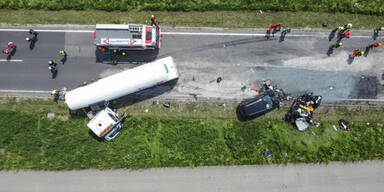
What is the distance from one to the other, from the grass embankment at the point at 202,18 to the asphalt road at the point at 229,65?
1.03 meters

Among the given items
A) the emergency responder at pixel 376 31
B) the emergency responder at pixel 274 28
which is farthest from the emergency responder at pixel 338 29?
the emergency responder at pixel 274 28

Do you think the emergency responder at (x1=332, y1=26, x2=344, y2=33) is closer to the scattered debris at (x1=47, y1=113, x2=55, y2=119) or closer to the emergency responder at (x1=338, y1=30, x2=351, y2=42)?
the emergency responder at (x1=338, y1=30, x2=351, y2=42)

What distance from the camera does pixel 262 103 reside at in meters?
17.8

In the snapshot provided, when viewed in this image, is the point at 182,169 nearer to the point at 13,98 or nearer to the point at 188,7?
the point at 188,7

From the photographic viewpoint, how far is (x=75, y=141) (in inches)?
714

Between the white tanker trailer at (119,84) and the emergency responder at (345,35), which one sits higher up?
the emergency responder at (345,35)

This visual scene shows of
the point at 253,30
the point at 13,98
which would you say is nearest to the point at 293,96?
the point at 253,30

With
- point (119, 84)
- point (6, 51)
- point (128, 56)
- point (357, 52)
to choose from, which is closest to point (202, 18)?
point (128, 56)

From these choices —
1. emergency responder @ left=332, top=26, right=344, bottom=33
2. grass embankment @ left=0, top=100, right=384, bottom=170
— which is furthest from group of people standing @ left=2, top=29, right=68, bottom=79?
emergency responder @ left=332, top=26, right=344, bottom=33

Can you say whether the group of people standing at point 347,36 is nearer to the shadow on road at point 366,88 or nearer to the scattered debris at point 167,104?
the shadow on road at point 366,88

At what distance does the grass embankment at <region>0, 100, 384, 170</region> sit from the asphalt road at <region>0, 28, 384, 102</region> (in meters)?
2.83

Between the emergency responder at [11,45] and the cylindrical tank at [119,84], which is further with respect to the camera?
the emergency responder at [11,45]

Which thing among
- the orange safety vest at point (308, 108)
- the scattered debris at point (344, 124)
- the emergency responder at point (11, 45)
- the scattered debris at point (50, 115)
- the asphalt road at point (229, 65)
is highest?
the emergency responder at point (11, 45)

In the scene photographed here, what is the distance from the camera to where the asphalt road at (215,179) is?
17844 millimetres
